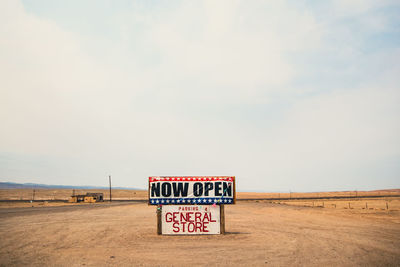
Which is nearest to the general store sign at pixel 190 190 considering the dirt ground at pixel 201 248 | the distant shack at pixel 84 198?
the dirt ground at pixel 201 248

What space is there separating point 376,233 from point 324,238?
4566 mm

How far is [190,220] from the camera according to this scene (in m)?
17.3

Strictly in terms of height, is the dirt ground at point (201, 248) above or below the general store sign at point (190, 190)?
below

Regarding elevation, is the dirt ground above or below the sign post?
below

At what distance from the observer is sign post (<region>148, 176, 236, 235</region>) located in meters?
17.2

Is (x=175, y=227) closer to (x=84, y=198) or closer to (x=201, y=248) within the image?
(x=201, y=248)

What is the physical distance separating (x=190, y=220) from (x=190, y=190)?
187 cm

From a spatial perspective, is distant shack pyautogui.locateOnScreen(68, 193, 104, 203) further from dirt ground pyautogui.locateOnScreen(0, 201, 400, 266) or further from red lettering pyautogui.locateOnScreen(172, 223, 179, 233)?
red lettering pyautogui.locateOnScreen(172, 223, 179, 233)

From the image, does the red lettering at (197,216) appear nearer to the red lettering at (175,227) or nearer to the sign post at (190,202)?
the sign post at (190,202)

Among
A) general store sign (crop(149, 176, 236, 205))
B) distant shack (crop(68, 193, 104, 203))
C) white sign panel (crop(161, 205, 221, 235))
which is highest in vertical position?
general store sign (crop(149, 176, 236, 205))

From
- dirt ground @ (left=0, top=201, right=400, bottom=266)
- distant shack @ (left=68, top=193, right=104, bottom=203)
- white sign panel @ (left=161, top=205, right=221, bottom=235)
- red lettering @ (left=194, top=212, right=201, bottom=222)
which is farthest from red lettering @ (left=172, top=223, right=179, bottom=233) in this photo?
distant shack @ (left=68, top=193, right=104, bottom=203)

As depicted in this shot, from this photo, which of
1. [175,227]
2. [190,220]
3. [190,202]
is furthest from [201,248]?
[190,202]

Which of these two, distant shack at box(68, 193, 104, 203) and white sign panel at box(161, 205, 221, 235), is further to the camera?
distant shack at box(68, 193, 104, 203)

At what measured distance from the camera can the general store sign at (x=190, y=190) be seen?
17484mm
